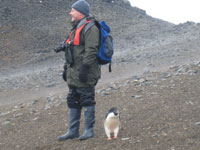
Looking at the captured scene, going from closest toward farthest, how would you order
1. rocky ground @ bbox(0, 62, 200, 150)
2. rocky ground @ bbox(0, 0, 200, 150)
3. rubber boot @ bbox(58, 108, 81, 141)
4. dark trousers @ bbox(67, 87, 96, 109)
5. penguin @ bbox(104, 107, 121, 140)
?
1. rocky ground @ bbox(0, 62, 200, 150)
2. penguin @ bbox(104, 107, 121, 140)
3. dark trousers @ bbox(67, 87, 96, 109)
4. rocky ground @ bbox(0, 0, 200, 150)
5. rubber boot @ bbox(58, 108, 81, 141)

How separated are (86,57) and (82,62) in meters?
0.17

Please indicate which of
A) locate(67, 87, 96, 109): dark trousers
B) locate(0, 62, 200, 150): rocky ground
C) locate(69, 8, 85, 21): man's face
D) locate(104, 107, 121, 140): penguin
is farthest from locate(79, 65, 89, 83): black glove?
locate(0, 62, 200, 150): rocky ground

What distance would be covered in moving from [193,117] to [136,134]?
48.6 inches

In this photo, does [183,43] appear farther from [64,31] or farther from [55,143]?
[55,143]

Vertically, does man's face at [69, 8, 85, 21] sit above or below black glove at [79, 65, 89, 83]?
above

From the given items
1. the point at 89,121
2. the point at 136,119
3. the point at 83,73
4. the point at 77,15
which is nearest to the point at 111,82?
the point at 136,119

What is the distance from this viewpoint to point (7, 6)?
26.9 metres

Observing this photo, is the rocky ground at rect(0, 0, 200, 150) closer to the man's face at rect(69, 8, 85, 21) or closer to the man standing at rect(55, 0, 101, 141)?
the man standing at rect(55, 0, 101, 141)

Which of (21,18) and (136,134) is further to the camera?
(21,18)

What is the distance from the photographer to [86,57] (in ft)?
17.5

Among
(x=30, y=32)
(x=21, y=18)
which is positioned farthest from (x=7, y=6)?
(x=30, y=32)

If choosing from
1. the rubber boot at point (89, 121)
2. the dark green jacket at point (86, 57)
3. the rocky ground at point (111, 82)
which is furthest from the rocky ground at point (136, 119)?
the dark green jacket at point (86, 57)

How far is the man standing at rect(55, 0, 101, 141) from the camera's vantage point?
17.7ft

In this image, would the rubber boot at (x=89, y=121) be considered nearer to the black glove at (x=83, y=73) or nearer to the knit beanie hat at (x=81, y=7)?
the black glove at (x=83, y=73)
